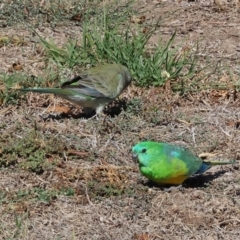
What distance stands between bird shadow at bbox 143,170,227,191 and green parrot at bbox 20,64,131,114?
1.22 m

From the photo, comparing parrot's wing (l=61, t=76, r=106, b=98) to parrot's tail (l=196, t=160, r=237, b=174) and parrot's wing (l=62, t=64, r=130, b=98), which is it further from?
parrot's tail (l=196, t=160, r=237, b=174)

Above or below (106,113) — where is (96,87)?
above

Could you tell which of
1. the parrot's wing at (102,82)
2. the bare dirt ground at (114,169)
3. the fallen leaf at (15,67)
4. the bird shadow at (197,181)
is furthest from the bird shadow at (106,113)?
the bird shadow at (197,181)

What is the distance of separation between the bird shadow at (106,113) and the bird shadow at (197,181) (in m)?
1.17

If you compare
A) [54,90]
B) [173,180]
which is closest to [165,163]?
[173,180]

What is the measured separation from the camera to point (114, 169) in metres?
5.75

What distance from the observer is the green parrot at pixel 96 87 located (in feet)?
21.5

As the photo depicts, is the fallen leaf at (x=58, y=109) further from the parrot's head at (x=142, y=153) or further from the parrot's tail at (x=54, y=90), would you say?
the parrot's head at (x=142, y=153)

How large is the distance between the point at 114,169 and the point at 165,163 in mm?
488

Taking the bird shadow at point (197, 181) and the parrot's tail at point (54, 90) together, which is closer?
the bird shadow at point (197, 181)

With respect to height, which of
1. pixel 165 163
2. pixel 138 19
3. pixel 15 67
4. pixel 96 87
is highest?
pixel 165 163

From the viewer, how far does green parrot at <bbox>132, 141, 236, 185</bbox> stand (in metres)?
5.39

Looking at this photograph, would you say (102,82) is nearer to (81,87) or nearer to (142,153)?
(81,87)

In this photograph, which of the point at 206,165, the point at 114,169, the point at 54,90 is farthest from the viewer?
the point at 54,90
